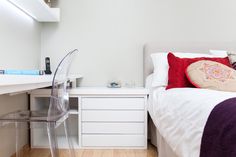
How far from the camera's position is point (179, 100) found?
1.65 metres

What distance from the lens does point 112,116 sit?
2.55 metres

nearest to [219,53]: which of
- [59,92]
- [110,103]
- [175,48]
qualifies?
[175,48]

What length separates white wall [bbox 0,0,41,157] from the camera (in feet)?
6.93

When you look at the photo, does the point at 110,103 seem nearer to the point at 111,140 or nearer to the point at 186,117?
the point at 111,140

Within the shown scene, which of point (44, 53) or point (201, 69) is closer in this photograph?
point (201, 69)

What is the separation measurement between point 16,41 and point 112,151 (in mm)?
1426

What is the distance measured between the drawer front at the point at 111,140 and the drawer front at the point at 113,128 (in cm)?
4

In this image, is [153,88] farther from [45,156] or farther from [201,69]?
[45,156]

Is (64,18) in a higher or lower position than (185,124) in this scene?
higher

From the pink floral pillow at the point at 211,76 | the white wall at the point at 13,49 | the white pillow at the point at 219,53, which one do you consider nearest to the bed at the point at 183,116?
the pink floral pillow at the point at 211,76

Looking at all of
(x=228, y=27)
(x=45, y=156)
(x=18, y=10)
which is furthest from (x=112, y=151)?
(x=228, y=27)

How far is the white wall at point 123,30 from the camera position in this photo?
10.1 ft

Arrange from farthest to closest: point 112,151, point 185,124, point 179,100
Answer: point 112,151
point 179,100
point 185,124

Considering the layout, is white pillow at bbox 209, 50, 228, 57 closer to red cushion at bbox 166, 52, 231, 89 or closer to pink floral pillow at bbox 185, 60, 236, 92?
red cushion at bbox 166, 52, 231, 89
